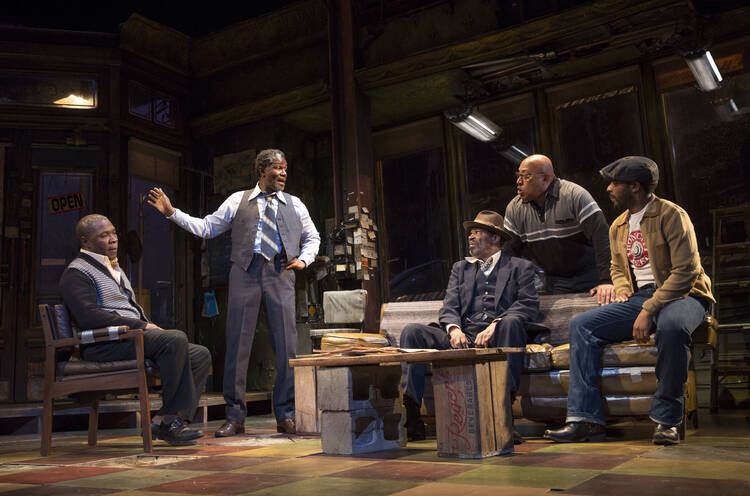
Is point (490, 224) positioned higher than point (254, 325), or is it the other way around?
point (490, 224)

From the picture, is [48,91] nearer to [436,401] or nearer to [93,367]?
[93,367]

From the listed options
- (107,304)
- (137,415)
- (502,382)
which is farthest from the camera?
(137,415)

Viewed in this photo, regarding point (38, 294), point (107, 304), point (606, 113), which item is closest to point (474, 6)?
point (606, 113)

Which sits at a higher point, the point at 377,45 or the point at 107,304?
the point at 377,45

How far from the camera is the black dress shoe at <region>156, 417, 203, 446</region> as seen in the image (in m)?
3.76

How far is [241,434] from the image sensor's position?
14.2 ft

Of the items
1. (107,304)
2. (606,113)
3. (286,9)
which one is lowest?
(107,304)

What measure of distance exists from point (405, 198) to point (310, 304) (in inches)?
68.6

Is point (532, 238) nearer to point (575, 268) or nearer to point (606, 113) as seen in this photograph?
point (575, 268)

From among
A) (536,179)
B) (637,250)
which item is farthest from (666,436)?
(536,179)

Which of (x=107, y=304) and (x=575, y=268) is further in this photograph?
(x=575, y=268)

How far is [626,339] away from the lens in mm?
3500

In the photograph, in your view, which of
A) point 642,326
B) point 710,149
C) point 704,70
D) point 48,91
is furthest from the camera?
point 48,91

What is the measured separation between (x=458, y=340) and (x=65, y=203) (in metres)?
5.57
